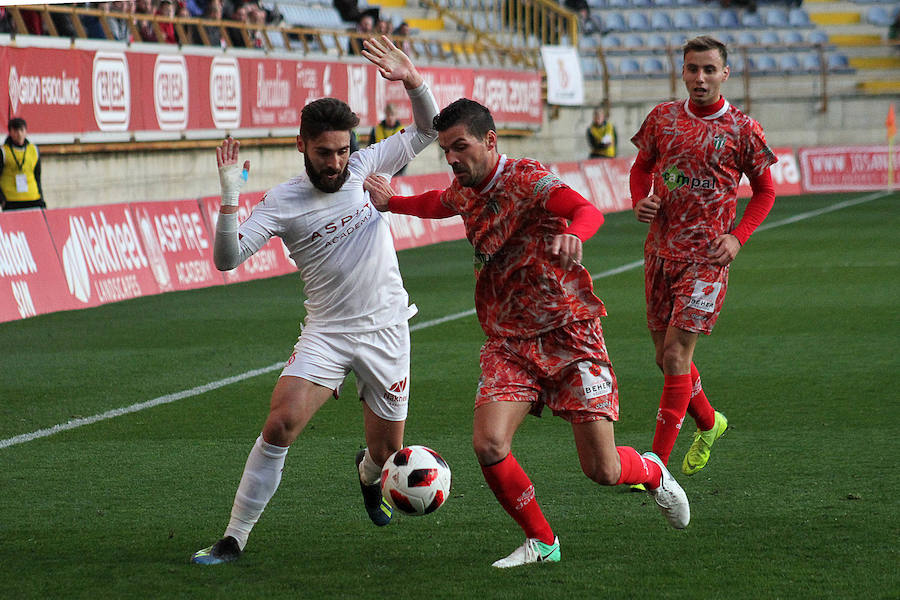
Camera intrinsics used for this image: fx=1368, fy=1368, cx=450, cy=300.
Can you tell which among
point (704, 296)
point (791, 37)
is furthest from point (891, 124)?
point (704, 296)

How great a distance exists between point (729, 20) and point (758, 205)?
3143cm

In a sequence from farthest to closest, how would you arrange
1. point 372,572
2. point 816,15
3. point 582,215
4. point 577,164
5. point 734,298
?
point 816,15
point 577,164
point 734,298
point 372,572
point 582,215

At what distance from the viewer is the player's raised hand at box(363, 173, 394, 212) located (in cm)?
532

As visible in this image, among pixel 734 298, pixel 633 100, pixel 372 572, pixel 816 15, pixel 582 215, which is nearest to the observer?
pixel 582 215

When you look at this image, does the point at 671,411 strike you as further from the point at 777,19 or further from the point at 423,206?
the point at 777,19

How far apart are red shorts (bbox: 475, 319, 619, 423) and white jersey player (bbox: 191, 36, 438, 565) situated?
0.60 metres

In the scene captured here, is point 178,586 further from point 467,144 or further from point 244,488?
point 467,144

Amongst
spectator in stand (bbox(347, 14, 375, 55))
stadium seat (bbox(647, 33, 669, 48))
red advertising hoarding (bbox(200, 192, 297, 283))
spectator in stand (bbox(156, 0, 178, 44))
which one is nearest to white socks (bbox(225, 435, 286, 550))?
red advertising hoarding (bbox(200, 192, 297, 283))

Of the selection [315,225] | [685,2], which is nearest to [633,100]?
[685,2]

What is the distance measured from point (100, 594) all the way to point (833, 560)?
2.62 meters

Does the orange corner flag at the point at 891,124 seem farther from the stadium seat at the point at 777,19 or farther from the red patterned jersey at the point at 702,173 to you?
the red patterned jersey at the point at 702,173

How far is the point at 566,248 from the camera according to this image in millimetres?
4477

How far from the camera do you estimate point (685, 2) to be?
37562 millimetres

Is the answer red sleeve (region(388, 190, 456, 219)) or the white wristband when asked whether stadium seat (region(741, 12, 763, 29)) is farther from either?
the white wristband
